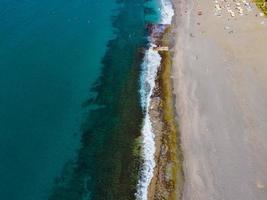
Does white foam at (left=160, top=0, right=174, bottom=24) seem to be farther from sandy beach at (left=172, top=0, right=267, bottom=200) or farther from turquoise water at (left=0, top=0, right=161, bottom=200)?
turquoise water at (left=0, top=0, right=161, bottom=200)

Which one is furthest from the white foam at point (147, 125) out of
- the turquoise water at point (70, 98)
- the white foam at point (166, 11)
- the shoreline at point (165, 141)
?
the white foam at point (166, 11)

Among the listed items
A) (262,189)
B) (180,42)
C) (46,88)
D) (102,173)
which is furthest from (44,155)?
(180,42)

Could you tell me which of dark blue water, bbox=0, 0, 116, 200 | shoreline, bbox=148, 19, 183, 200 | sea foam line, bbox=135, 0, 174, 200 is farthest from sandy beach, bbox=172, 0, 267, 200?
dark blue water, bbox=0, 0, 116, 200

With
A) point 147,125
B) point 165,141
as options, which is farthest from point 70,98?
point 165,141

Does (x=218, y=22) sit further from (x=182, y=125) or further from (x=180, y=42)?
(x=182, y=125)

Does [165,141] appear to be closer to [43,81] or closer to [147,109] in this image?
[147,109]

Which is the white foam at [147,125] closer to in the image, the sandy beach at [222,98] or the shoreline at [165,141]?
the shoreline at [165,141]
